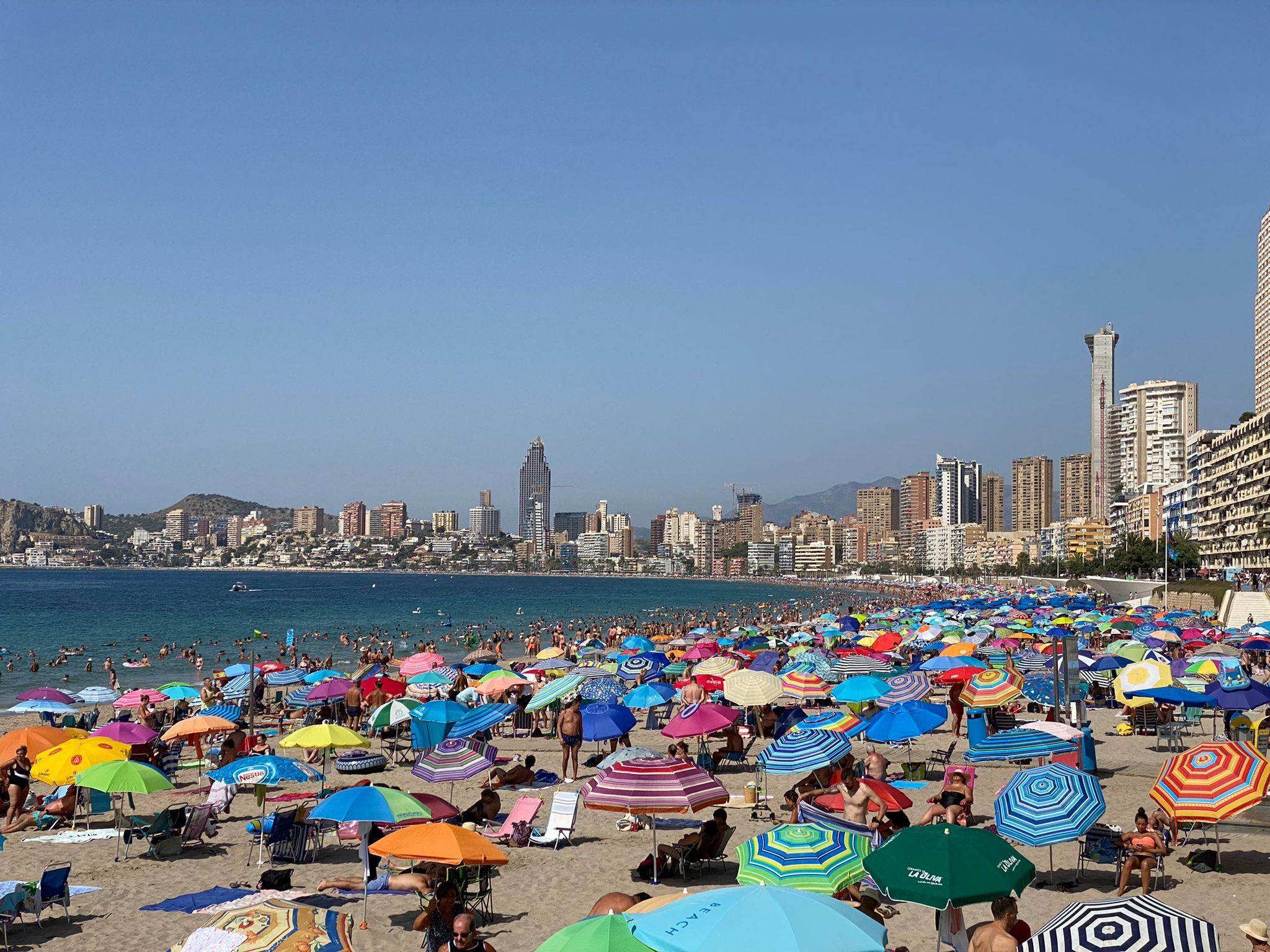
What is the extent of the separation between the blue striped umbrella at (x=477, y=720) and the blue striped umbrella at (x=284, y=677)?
32.7 feet

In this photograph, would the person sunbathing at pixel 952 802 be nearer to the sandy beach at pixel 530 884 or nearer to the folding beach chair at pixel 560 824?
the sandy beach at pixel 530 884

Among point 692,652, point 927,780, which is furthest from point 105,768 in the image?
point 692,652

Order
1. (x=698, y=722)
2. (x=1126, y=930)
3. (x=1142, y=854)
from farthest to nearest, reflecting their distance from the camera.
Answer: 1. (x=698, y=722)
2. (x=1142, y=854)
3. (x=1126, y=930)

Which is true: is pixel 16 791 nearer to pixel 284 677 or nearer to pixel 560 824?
pixel 560 824

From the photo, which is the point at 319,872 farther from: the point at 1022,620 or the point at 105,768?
the point at 1022,620

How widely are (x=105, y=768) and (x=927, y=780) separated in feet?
33.6

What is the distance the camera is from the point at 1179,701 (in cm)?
1606

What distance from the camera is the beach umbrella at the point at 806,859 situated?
7.88m

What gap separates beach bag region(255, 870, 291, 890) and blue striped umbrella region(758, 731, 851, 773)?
201 inches

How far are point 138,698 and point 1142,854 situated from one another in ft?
60.2

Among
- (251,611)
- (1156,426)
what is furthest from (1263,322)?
A: (251,611)

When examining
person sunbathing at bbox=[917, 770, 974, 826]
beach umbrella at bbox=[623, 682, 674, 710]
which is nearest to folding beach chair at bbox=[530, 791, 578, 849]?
person sunbathing at bbox=[917, 770, 974, 826]

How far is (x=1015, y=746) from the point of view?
12.8m

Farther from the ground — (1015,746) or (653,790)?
(653,790)
